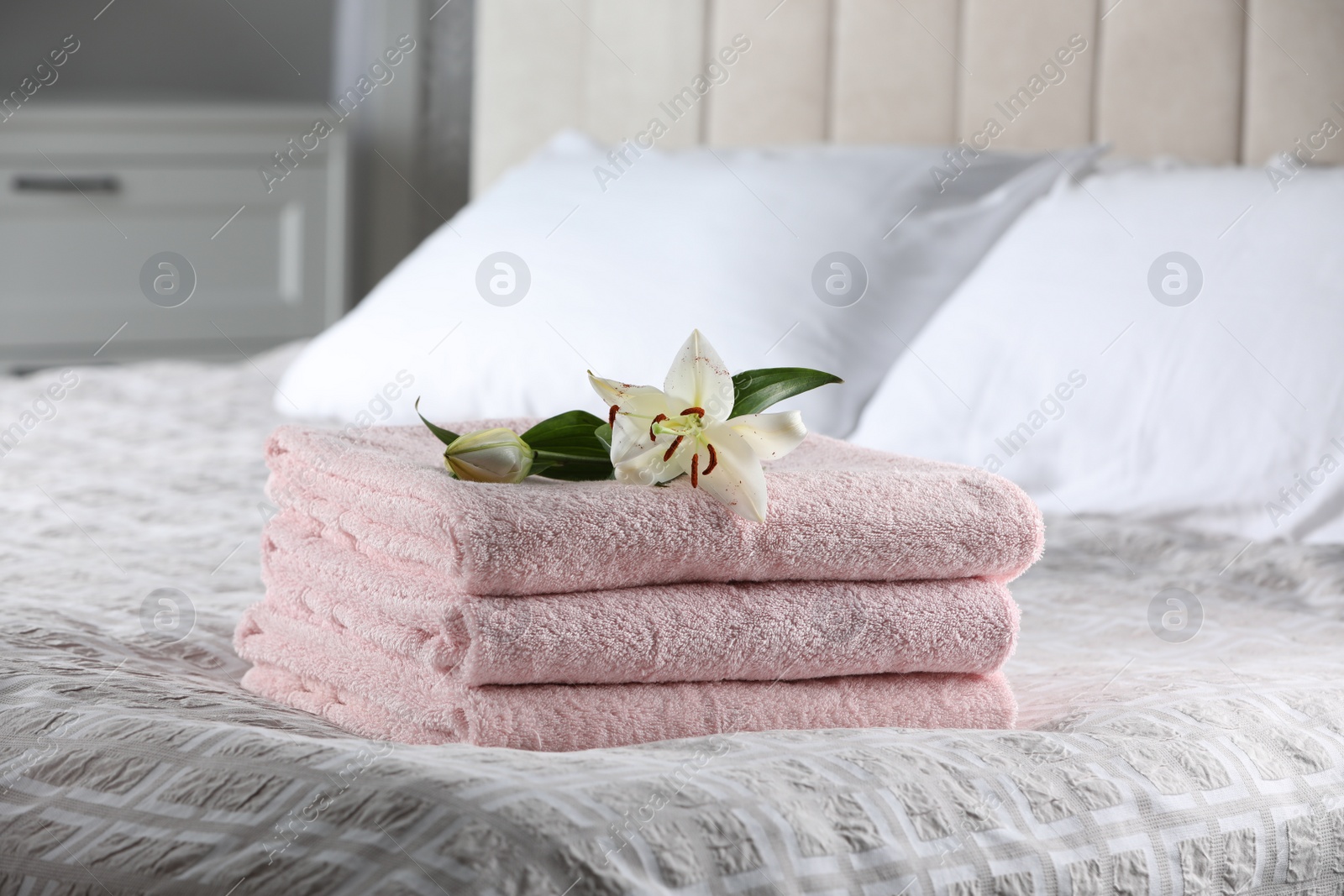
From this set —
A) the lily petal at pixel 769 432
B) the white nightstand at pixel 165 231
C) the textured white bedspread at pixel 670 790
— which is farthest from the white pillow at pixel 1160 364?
the white nightstand at pixel 165 231

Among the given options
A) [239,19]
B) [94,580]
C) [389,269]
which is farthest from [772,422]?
[239,19]

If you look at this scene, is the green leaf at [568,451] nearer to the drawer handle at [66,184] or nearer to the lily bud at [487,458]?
the lily bud at [487,458]

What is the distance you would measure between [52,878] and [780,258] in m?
1.12

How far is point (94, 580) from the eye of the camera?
94 centimetres

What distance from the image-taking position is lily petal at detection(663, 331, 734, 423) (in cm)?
64

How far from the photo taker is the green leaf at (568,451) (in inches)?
26.8

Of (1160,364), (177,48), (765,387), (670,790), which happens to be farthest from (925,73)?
(177,48)

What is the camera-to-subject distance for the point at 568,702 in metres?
0.60

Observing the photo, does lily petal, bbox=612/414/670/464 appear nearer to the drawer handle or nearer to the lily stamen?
the lily stamen

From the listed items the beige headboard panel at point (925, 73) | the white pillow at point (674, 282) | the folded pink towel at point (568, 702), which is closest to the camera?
the folded pink towel at point (568, 702)

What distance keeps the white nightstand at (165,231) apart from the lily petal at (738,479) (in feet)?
8.55

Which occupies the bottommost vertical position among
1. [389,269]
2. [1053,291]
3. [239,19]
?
[1053,291]

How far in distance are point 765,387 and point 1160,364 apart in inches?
26.5

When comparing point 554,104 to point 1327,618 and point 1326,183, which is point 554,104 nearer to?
point 1326,183
